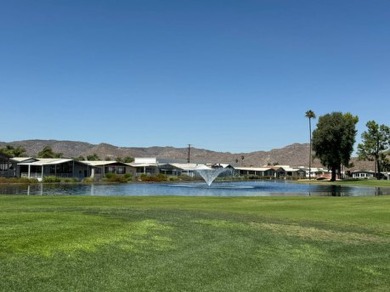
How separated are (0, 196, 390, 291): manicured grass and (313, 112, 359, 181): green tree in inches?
4258

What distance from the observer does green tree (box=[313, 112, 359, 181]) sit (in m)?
123

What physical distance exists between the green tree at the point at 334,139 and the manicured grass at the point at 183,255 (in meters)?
108

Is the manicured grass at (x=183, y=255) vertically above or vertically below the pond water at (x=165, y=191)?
below

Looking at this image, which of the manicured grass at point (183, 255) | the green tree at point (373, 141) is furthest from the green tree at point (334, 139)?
the manicured grass at point (183, 255)

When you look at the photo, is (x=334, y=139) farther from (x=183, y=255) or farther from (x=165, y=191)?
(x=183, y=255)

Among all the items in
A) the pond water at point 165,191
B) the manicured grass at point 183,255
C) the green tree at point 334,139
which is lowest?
the manicured grass at point 183,255

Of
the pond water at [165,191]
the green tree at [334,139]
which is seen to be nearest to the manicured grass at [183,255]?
the pond water at [165,191]

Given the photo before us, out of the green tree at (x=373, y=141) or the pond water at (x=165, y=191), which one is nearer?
the pond water at (x=165, y=191)

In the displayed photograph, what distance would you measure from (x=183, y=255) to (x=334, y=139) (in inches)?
4589

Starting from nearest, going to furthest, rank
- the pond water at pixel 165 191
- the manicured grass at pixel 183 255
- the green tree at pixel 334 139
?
the manicured grass at pixel 183 255
the pond water at pixel 165 191
the green tree at pixel 334 139

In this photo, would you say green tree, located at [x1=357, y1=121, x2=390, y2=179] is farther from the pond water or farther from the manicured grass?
the manicured grass

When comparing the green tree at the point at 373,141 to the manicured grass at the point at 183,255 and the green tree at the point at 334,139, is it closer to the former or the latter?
the green tree at the point at 334,139

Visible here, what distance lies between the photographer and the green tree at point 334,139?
12300 cm

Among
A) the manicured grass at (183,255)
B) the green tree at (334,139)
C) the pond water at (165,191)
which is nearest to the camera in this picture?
the manicured grass at (183,255)
